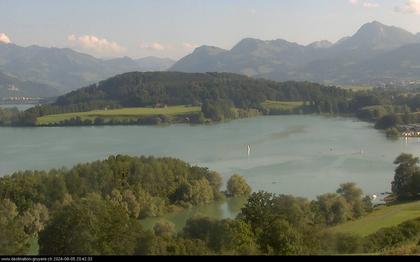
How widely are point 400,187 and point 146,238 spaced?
1315cm

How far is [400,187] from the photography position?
17.3m

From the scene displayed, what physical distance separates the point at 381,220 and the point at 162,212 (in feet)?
22.0

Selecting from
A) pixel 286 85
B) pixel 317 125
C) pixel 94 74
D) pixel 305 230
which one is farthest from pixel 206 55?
pixel 305 230

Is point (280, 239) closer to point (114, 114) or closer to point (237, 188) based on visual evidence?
point (237, 188)

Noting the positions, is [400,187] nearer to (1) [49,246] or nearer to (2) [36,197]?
(2) [36,197]

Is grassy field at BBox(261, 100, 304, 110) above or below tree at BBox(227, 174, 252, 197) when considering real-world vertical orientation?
above

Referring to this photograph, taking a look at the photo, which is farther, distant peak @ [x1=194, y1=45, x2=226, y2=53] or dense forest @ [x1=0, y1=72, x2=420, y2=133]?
distant peak @ [x1=194, y1=45, x2=226, y2=53]

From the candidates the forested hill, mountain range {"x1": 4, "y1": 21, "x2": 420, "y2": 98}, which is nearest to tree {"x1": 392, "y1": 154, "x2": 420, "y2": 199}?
the forested hill

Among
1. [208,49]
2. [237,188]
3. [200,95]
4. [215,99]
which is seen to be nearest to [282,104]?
[215,99]

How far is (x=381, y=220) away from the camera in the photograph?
12328mm

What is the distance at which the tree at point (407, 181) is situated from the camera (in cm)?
1692

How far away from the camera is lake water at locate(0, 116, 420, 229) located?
21141mm

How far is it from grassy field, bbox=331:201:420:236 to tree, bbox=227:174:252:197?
17.4 feet

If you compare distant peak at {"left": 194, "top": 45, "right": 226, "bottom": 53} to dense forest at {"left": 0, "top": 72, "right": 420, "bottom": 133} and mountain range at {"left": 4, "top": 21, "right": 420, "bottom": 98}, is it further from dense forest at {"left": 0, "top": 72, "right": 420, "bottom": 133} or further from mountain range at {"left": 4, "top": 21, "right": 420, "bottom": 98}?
dense forest at {"left": 0, "top": 72, "right": 420, "bottom": 133}
